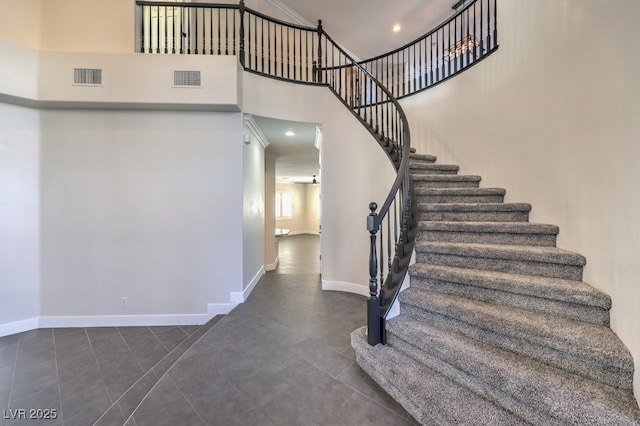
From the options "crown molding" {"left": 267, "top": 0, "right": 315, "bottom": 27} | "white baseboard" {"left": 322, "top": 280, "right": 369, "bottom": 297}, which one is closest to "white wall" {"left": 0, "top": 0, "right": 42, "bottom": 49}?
"crown molding" {"left": 267, "top": 0, "right": 315, "bottom": 27}

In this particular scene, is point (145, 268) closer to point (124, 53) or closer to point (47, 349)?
point (47, 349)

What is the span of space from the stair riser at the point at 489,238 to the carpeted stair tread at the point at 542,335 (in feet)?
2.29

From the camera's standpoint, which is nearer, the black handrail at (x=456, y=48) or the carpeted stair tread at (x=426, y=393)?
the carpeted stair tread at (x=426, y=393)

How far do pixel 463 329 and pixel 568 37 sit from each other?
254 centimetres

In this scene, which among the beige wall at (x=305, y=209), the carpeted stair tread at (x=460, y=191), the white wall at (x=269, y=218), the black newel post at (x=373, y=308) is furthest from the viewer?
the beige wall at (x=305, y=209)

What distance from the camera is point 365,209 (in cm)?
374

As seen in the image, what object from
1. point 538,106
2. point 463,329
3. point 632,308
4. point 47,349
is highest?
point 538,106

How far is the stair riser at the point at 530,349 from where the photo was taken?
49.7 inches

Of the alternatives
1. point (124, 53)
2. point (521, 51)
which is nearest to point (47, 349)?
point (124, 53)

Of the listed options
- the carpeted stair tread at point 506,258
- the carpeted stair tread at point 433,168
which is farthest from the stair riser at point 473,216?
the carpeted stair tread at point 433,168

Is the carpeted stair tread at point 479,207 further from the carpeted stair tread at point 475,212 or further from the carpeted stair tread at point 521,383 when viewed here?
the carpeted stair tread at point 521,383

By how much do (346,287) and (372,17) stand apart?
19.2 ft

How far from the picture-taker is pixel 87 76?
3.04 m

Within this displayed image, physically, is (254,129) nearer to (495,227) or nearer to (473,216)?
(473,216)
